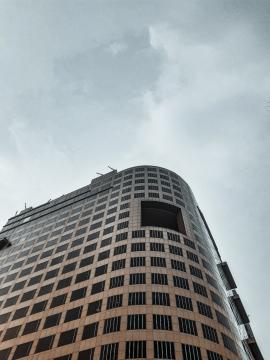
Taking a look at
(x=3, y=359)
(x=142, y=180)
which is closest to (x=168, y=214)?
(x=142, y=180)

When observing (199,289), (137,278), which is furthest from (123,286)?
(199,289)

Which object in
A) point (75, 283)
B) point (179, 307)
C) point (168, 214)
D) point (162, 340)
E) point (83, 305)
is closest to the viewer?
point (162, 340)

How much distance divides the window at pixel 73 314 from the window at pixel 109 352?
7388 mm

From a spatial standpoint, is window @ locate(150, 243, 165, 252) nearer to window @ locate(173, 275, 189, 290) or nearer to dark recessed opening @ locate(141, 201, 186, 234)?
window @ locate(173, 275, 189, 290)

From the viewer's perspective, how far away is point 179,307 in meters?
37.8

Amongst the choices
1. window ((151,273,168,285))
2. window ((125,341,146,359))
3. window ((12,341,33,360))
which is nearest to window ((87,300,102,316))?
window ((125,341,146,359))

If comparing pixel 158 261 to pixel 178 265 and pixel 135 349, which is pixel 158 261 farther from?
pixel 135 349

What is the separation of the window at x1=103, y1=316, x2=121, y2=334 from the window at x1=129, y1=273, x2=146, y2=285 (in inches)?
219

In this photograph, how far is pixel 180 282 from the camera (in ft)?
136

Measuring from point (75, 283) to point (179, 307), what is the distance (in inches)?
674

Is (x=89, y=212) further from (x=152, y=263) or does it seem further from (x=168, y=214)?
(x=152, y=263)

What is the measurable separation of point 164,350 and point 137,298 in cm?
754

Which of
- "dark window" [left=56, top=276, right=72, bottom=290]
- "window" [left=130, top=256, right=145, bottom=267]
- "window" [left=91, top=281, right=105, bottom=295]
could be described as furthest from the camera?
"dark window" [left=56, top=276, right=72, bottom=290]

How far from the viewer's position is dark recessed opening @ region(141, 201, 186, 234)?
59.5 meters
